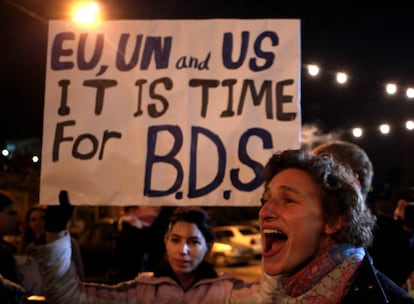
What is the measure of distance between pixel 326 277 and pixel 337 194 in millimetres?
313

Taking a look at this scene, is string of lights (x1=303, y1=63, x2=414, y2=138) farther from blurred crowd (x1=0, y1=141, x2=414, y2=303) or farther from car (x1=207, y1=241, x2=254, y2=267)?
→ car (x1=207, y1=241, x2=254, y2=267)

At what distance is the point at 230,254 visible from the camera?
18.9 metres

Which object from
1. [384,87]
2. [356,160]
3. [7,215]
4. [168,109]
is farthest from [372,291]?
[384,87]

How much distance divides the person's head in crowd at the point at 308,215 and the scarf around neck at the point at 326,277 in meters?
0.03

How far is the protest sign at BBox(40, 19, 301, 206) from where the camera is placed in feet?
10.3

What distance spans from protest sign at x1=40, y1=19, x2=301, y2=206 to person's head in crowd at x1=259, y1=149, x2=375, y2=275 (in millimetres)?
1026

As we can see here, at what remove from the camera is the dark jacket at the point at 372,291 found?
1763 mm

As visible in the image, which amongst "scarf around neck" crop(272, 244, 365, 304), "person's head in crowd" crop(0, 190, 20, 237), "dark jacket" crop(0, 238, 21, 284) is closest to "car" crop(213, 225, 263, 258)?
"person's head in crowd" crop(0, 190, 20, 237)

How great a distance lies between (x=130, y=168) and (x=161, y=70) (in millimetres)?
567

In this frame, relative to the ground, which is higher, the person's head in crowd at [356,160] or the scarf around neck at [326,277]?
the person's head in crowd at [356,160]

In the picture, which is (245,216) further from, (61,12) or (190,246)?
(190,246)

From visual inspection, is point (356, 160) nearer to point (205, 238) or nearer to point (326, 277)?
point (205, 238)

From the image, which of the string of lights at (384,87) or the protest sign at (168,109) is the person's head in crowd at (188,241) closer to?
the protest sign at (168,109)

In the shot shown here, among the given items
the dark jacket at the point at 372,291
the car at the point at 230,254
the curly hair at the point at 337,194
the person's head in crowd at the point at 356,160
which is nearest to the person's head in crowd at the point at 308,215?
the curly hair at the point at 337,194
